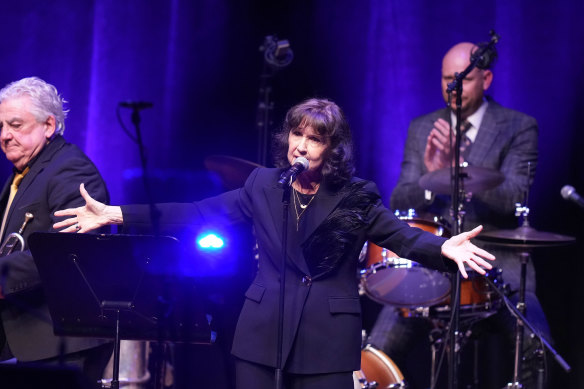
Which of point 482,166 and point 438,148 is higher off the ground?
point 438,148

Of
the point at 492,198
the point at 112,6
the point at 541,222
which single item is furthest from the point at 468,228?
the point at 112,6

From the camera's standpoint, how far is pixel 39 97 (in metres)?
4.42

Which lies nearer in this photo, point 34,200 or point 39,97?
point 34,200

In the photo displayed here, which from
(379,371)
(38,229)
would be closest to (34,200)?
(38,229)

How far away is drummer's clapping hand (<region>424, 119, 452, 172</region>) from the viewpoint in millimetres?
4953

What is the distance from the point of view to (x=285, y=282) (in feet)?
10.8

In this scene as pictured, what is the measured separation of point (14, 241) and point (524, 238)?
9.28 feet

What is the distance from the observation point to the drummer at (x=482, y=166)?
5258 millimetres

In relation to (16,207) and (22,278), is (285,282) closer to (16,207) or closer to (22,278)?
(22,278)

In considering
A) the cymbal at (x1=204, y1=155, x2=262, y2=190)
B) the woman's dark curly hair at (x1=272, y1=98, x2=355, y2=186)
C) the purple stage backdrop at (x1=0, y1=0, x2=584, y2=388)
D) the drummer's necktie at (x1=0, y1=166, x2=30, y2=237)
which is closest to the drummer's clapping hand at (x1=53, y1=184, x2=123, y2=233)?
the woman's dark curly hair at (x1=272, y1=98, x2=355, y2=186)

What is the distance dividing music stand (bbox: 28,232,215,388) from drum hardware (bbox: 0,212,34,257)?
2.64ft

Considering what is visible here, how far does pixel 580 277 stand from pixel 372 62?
2259mm

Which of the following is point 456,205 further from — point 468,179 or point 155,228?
point 155,228

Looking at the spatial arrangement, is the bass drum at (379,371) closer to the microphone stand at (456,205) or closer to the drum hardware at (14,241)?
the microphone stand at (456,205)
